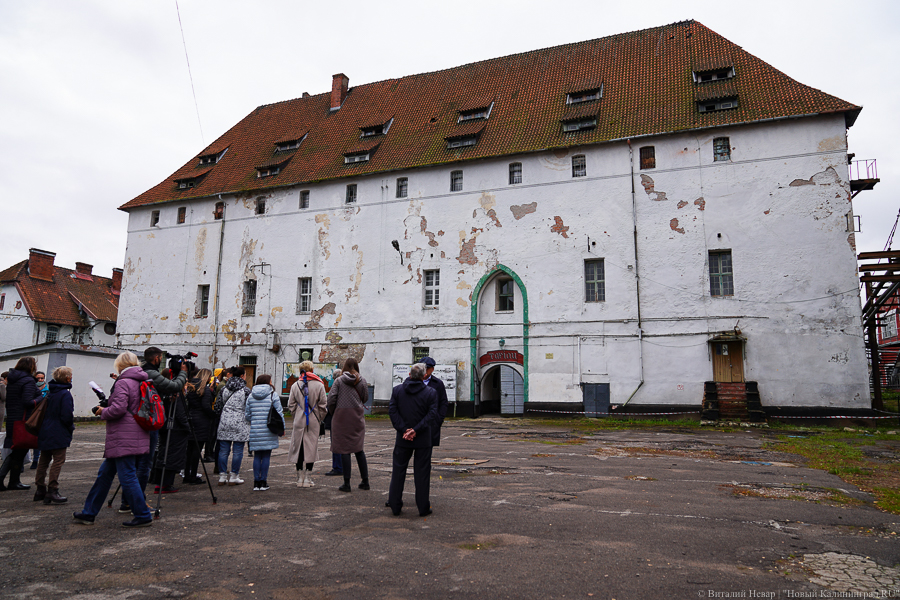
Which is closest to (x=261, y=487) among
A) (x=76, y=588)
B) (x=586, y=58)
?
(x=76, y=588)

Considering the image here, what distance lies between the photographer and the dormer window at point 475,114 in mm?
29688

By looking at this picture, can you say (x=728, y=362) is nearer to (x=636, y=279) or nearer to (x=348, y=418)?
(x=636, y=279)

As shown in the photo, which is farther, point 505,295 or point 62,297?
point 62,297

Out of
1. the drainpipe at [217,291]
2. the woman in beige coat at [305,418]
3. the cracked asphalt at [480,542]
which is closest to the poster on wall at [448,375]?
the drainpipe at [217,291]

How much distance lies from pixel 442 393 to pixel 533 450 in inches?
273

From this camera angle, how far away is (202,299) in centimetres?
3334

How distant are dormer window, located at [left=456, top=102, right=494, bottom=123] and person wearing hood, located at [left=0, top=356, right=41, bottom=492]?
25.0 meters

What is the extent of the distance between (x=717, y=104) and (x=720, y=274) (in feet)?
24.5

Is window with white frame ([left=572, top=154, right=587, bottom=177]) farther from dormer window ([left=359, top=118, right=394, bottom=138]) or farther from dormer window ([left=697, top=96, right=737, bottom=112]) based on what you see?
dormer window ([left=359, top=118, right=394, bottom=138])

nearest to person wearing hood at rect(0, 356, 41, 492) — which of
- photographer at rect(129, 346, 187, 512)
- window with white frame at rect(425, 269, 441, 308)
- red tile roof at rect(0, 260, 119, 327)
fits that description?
photographer at rect(129, 346, 187, 512)

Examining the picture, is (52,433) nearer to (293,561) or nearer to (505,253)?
(293,561)

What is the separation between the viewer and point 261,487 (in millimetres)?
8266

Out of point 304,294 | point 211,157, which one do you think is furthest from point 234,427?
point 211,157

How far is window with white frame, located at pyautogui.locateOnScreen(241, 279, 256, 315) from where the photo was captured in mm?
31794
